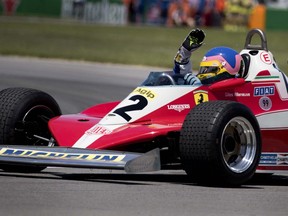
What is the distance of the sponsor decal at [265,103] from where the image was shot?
10477mm

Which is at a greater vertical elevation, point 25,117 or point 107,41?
point 25,117

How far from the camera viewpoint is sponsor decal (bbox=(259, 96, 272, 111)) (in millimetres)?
10477

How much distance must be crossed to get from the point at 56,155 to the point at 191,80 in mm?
1827

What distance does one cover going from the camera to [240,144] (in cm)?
977

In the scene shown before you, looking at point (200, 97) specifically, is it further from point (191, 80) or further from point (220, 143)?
point (220, 143)

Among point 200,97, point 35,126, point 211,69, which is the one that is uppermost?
point 211,69

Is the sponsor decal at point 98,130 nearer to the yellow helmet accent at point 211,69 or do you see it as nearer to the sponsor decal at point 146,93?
the sponsor decal at point 146,93

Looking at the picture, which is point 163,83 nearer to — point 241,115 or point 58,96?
point 241,115

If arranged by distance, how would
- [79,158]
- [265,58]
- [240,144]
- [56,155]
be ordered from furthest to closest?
[265,58], [240,144], [56,155], [79,158]

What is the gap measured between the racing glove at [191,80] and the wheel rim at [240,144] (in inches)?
33.7

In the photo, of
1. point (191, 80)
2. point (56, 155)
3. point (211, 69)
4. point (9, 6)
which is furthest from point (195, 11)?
point (56, 155)

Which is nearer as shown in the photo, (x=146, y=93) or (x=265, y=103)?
(x=146, y=93)

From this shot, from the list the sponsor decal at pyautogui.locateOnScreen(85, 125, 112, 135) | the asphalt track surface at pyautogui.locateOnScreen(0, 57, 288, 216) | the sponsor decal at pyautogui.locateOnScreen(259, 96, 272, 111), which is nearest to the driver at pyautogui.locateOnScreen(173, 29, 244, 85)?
the sponsor decal at pyautogui.locateOnScreen(259, 96, 272, 111)

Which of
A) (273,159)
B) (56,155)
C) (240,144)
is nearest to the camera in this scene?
(56,155)
